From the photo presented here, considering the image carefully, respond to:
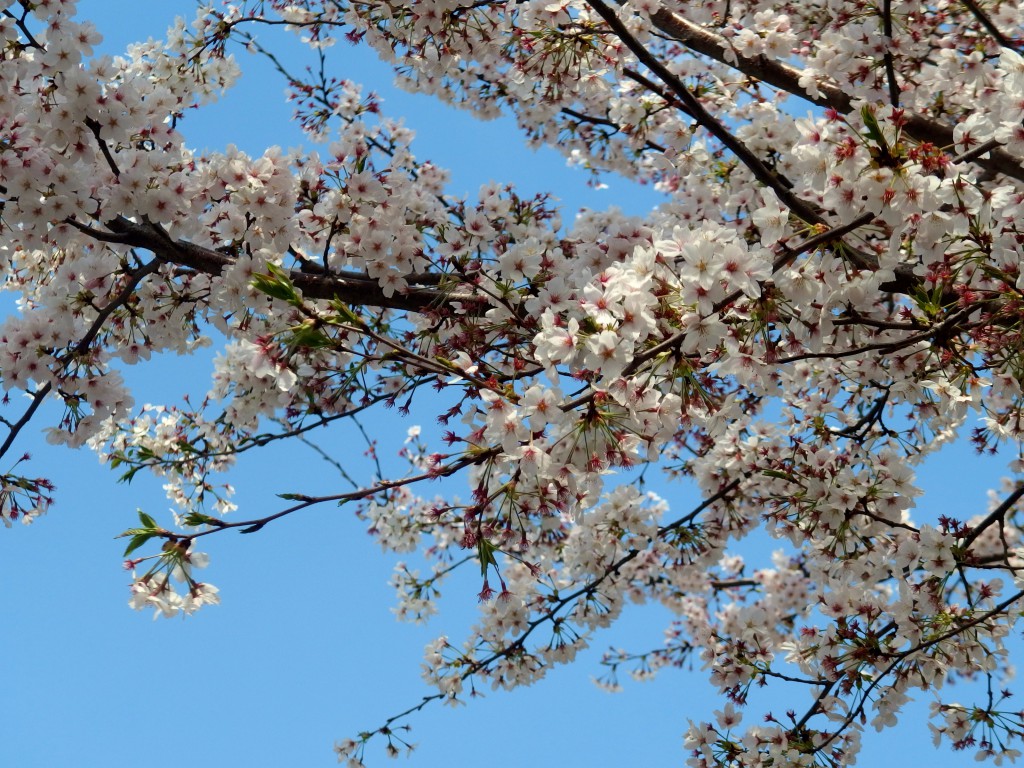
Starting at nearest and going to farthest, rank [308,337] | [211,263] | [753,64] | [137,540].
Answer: [308,337], [137,540], [211,263], [753,64]

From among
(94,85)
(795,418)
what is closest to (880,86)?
(795,418)

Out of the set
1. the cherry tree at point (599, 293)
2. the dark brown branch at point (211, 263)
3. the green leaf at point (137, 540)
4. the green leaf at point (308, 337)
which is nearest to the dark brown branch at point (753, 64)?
the cherry tree at point (599, 293)

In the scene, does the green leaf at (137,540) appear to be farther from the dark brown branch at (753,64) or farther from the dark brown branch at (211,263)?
the dark brown branch at (753,64)

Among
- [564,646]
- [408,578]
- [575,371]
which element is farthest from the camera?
[408,578]

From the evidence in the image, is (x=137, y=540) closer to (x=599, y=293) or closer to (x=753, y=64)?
(x=599, y=293)

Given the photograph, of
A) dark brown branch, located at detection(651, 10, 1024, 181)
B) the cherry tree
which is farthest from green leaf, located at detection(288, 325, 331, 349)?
dark brown branch, located at detection(651, 10, 1024, 181)

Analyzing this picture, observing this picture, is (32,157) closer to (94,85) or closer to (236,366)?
(94,85)

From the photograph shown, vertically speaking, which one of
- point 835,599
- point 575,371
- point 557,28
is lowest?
point 575,371

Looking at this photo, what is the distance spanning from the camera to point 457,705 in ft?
20.9

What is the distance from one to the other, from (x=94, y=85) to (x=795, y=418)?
187 inches

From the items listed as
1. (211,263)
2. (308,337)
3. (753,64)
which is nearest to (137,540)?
(308,337)

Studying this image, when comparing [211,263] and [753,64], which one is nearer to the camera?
[211,263]

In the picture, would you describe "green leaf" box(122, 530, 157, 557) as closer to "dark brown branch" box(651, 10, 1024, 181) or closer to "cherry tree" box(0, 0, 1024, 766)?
"cherry tree" box(0, 0, 1024, 766)

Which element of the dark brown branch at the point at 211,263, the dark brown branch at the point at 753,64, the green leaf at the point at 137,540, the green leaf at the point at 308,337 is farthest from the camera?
the dark brown branch at the point at 753,64
